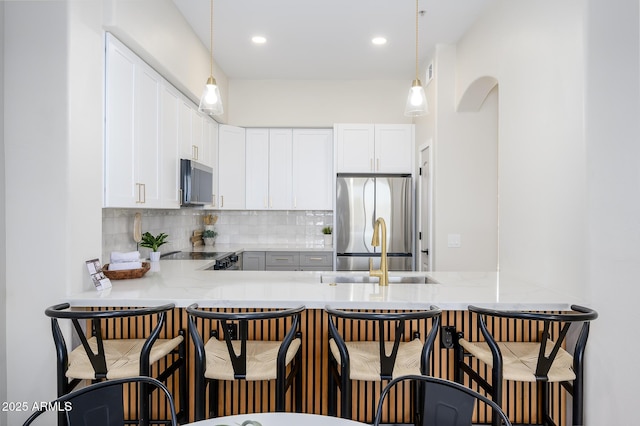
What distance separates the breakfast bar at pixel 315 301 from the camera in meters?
1.92

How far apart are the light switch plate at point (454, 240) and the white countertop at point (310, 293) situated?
1.22 meters

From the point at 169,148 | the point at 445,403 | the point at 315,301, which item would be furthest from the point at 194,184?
the point at 445,403

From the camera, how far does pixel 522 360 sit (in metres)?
1.81

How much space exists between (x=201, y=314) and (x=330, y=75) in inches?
149

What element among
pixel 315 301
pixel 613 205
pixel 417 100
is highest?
pixel 417 100

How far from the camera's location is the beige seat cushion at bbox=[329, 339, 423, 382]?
5.51 feet

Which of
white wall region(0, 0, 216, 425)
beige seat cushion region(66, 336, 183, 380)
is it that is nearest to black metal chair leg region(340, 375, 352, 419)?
beige seat cushion region(66, 336, 183, 380)

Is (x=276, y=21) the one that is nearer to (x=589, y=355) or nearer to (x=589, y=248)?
(x=589, y=248)

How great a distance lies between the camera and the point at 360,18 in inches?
Result: 131

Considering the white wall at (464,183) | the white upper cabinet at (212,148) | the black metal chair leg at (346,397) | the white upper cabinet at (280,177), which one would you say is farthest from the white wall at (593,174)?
the white upper cabinet at (212,148)

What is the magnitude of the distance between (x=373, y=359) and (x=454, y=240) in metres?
2.28

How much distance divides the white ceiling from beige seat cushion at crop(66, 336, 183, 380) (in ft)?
8.40

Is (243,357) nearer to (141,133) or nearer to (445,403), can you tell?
(445,403)

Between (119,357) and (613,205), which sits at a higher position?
(613,205)
